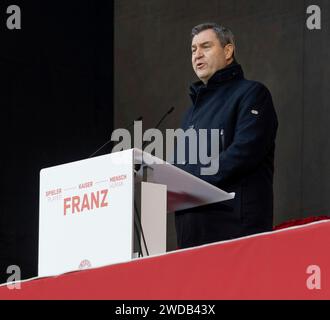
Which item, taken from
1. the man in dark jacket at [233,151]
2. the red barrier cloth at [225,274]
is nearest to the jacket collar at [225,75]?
the man in dark jacket at [233,151]

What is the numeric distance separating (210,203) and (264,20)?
239 centimetres

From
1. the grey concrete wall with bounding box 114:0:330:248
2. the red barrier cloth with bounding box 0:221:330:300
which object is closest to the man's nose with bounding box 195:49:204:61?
the red barrier cloth with bounding box 0:221:330:300

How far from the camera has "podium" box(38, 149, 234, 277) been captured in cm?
227

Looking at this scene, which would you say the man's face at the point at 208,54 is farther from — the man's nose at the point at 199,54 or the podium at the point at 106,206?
the podium at the point at 106,206

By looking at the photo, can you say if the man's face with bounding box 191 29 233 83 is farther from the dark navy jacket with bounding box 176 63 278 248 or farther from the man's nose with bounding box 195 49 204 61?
the dark navy jacket with bounding box 176 63 278 248

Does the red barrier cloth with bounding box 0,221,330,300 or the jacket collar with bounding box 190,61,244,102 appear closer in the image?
the red barrier cloth with bounding box 0,221,330,300

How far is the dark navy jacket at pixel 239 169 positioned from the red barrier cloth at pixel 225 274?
35.0 inches

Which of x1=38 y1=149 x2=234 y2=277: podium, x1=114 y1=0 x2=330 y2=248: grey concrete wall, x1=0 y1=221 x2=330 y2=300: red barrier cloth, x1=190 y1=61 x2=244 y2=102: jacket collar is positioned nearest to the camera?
x1=0 y1=221 x2=330 y2=300: red barrier cloth

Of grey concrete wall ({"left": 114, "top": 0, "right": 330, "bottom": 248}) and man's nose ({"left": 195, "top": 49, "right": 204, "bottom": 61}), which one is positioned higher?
grey concrete wall ({"left": 114, "top": 0, "right": 330, "bottom": 248})

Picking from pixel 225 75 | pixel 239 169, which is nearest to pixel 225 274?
pixel 239 169

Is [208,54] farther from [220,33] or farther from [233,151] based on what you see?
[233,151]

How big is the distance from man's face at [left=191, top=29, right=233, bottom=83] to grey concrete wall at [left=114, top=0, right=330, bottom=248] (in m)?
1.63

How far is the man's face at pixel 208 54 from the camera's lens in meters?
3.10
